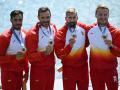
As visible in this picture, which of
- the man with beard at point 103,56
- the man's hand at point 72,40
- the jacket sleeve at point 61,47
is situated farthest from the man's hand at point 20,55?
the man with beard at point 103,56

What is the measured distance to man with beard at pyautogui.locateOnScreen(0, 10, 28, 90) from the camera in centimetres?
442

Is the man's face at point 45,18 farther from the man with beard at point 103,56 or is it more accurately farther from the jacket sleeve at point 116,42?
the jacket sleeve at point 116,42

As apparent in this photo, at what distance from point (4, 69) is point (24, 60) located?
0.85 ft

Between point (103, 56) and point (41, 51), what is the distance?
72 cm

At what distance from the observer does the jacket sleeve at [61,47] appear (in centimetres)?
437

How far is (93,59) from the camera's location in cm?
444

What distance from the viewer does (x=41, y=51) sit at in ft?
14.4

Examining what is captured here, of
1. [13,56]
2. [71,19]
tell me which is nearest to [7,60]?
[13,56]

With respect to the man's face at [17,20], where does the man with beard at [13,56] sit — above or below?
below

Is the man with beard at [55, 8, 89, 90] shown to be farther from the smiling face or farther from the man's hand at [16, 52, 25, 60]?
the man's hand at [16, 52, 25, 60]

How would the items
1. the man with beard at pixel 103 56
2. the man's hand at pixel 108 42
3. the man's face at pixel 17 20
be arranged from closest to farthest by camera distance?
the man's hand at pixel 108 42 → the man with beard at pixel 103 56 → the man's face at pixel 17 20

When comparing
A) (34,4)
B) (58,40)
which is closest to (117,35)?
(58,40)

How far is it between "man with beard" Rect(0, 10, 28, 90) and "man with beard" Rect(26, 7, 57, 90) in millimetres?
114

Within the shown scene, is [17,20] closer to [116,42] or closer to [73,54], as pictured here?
[73,54]
